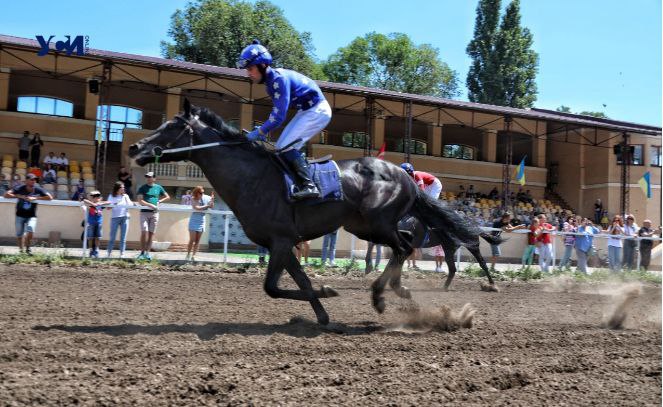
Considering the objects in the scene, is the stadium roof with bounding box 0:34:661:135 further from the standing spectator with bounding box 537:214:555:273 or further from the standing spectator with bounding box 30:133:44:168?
the standing spectator with bounding box 537:214:555:273

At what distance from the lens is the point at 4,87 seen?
24.8m

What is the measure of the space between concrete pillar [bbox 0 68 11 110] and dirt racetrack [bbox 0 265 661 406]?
1954 centimetres

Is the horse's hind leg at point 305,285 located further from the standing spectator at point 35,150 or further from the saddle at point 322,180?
the standing spectator at point 35,150

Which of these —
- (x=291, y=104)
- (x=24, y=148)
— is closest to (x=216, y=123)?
(x=291, y=104)

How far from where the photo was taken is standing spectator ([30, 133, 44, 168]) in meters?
23.7

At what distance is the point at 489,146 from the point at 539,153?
127 inches

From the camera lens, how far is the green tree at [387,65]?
55.0 metres

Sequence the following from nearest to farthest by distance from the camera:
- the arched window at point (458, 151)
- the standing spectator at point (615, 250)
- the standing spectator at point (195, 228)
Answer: the standing spectator at point (195, 228) < the standing spectator at point (615, 250) < the arched window at point (458, 151)

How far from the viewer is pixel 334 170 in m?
6.75

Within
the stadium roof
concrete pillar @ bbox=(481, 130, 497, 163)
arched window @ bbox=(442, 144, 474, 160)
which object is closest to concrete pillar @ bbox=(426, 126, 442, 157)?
arched window @ bbox=(442, 144, 474, 160)

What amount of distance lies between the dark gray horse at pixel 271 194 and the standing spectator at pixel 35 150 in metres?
19.7

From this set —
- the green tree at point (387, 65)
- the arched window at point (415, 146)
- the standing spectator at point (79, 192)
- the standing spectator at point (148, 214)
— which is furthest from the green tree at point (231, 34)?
the standing spectator at point (148, 214)

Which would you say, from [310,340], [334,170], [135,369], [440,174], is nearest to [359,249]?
[334,170]

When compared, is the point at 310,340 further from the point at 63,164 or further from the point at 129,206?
the point at 63,164
